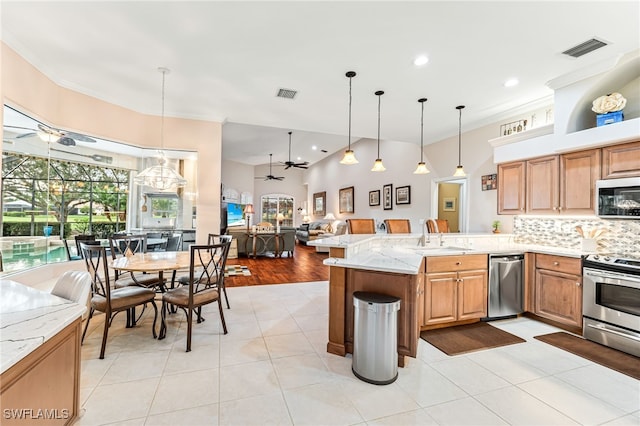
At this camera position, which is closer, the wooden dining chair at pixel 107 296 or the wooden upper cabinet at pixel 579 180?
the wooden dining chair at pixel 107 296

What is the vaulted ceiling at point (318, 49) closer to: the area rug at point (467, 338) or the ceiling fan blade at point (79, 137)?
the ceiling fan blade at point (79, 137)

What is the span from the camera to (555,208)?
344cm

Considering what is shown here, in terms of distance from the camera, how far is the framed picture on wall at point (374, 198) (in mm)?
8198

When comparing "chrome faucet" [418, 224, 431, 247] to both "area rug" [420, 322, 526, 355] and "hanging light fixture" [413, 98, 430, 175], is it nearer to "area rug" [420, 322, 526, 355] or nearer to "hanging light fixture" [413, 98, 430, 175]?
"area rug" [420, 322, 526, 355]

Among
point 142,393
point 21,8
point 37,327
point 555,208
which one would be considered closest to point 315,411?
point 142,393

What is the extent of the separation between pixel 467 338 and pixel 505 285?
93 cm

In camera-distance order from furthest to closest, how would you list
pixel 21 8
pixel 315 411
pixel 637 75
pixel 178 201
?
1. pixel 178 201
2. pixel 637 75
3. pixel 21 8
4. pixel 315 411

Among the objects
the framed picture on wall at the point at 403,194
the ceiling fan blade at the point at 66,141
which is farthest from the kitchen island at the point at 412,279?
the ceiling fan blade at the point at 66,141

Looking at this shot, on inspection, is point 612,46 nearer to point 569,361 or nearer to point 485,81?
point 485,81

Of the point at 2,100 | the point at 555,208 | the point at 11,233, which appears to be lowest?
the point at 11,233

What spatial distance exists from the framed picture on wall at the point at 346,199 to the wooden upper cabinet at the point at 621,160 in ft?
23.0

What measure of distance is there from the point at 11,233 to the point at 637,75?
715 centimetres

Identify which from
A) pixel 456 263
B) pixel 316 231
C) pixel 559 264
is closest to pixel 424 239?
pixel 456 263

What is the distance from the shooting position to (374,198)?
8398 mm
